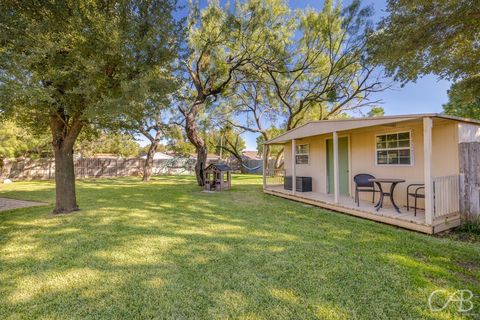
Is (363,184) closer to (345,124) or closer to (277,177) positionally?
(345,124)

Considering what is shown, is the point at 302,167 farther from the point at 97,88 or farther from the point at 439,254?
the point at 97,88

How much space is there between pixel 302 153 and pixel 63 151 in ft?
24.8

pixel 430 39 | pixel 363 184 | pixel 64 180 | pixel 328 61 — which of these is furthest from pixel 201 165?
pixel 430 39

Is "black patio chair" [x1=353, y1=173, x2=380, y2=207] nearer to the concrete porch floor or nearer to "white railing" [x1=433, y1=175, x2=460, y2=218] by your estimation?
the concrete porch floor

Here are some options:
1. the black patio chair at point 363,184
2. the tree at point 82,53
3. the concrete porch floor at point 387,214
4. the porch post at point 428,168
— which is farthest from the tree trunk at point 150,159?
the porch post at point 428,168

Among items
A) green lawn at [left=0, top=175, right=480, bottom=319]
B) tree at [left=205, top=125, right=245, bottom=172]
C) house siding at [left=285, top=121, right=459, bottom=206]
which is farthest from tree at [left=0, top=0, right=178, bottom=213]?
tree at [left=205, top=125, right=245, bottom=172]

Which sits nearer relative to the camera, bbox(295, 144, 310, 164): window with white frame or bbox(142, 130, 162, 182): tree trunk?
bbox(295, 144, 310, 164): window with white frame

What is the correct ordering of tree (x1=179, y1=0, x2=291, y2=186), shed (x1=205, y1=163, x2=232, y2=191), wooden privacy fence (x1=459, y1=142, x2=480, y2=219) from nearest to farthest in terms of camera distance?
wooden privacy fence (x1=459, y1=142, x2=480, y2=219) < tree (x1=179, y1=0, x2=291, y2=186) < shed (x1=205, y1=163, x2=232, y2=191)

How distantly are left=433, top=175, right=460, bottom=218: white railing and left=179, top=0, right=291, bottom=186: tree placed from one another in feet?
25.8

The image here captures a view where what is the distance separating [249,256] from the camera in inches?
133

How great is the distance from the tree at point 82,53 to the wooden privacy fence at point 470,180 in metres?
6.51

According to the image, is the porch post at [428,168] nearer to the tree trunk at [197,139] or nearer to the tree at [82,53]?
the tree at [82,53]

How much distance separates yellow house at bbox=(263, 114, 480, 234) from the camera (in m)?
4.50

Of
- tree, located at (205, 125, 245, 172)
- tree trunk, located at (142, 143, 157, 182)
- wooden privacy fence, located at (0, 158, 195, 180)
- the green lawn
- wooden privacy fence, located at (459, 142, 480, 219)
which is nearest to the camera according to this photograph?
the green lawn
